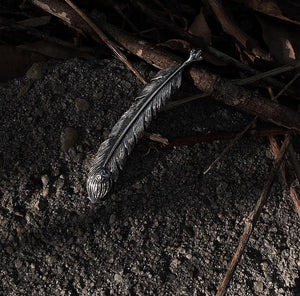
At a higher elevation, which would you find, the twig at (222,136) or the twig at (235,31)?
the twig at (235,31)

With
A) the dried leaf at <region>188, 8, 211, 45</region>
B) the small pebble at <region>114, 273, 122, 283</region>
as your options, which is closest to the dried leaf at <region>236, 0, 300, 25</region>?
the dried leaf at <region>188, 8, 211, 45</region>

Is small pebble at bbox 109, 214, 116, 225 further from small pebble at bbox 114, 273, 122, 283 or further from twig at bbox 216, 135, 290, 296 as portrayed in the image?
twig at bbox 216, 135, 290, 296

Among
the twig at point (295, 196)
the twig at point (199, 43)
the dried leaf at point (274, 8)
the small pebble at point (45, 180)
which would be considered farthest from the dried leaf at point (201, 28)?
the small pebble at point (45, 180)

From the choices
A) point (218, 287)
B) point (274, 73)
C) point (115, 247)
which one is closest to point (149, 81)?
point (274, 73)

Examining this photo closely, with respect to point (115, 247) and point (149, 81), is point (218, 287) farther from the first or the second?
point (149, 81)

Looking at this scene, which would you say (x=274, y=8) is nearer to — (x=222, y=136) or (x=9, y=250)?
(x=222, y=136)

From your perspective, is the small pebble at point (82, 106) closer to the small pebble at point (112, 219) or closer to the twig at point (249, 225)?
the small pebble at point (112, 219)
